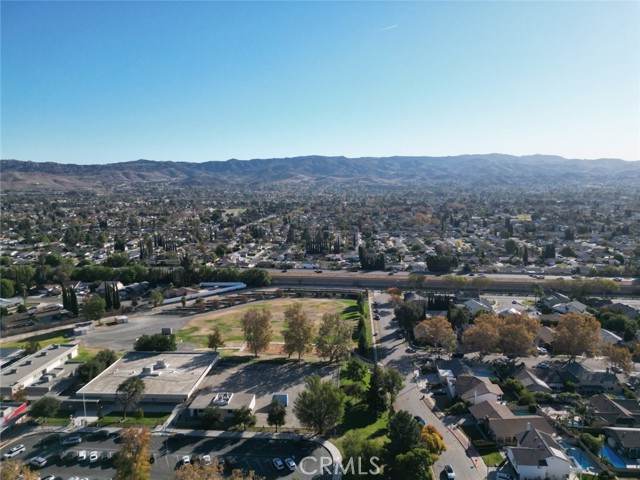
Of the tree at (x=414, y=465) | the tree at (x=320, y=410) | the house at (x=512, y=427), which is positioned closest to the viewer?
the tree at (x=414, y=465)

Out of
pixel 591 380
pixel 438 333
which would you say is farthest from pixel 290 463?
pixel 591 380

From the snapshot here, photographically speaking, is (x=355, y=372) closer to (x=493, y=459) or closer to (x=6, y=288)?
(x=493, y=459)

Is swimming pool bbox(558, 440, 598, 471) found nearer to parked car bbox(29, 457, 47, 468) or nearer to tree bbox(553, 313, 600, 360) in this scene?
tree bbox(553, 313, 600, 360)

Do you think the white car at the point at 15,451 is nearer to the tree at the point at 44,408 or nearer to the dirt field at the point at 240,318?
the tree at the point at 44,408

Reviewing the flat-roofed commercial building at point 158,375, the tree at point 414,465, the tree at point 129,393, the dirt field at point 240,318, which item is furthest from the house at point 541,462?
the tree at point 129,393

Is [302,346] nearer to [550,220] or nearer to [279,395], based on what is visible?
[279,395]

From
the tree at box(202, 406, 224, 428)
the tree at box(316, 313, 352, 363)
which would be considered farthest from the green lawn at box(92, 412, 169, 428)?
the tree at box(316, 313, 352, 363)
